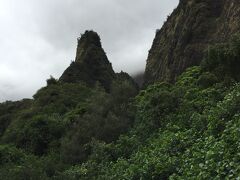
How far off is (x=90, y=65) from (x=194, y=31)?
77.4ft

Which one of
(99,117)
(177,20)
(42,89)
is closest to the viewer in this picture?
(99,117)

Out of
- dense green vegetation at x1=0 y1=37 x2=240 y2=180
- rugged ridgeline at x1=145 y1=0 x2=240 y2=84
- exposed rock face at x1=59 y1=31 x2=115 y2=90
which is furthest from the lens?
exposed rock face at x1=59 y1=31 x2=115 y2=90

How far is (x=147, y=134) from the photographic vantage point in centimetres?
2411

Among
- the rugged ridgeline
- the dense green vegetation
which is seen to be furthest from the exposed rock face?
the dense green vegetation

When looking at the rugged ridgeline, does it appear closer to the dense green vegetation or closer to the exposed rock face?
the dense green vegetation

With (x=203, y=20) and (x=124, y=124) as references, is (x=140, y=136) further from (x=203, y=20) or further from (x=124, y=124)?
(x=203, y=20)

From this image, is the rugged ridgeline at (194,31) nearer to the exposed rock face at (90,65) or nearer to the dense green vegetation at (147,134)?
the dense green vegetation at (147,134)

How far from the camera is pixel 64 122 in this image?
35.5 metres

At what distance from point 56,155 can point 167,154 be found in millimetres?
13083

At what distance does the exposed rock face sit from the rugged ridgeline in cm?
1331

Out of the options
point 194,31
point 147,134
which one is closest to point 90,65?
point 194,31

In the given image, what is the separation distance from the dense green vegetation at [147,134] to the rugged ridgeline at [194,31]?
23.3ft

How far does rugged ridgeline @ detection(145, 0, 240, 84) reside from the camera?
124ft

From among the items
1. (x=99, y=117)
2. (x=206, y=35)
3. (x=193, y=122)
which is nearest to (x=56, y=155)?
(x=99, y=117)
